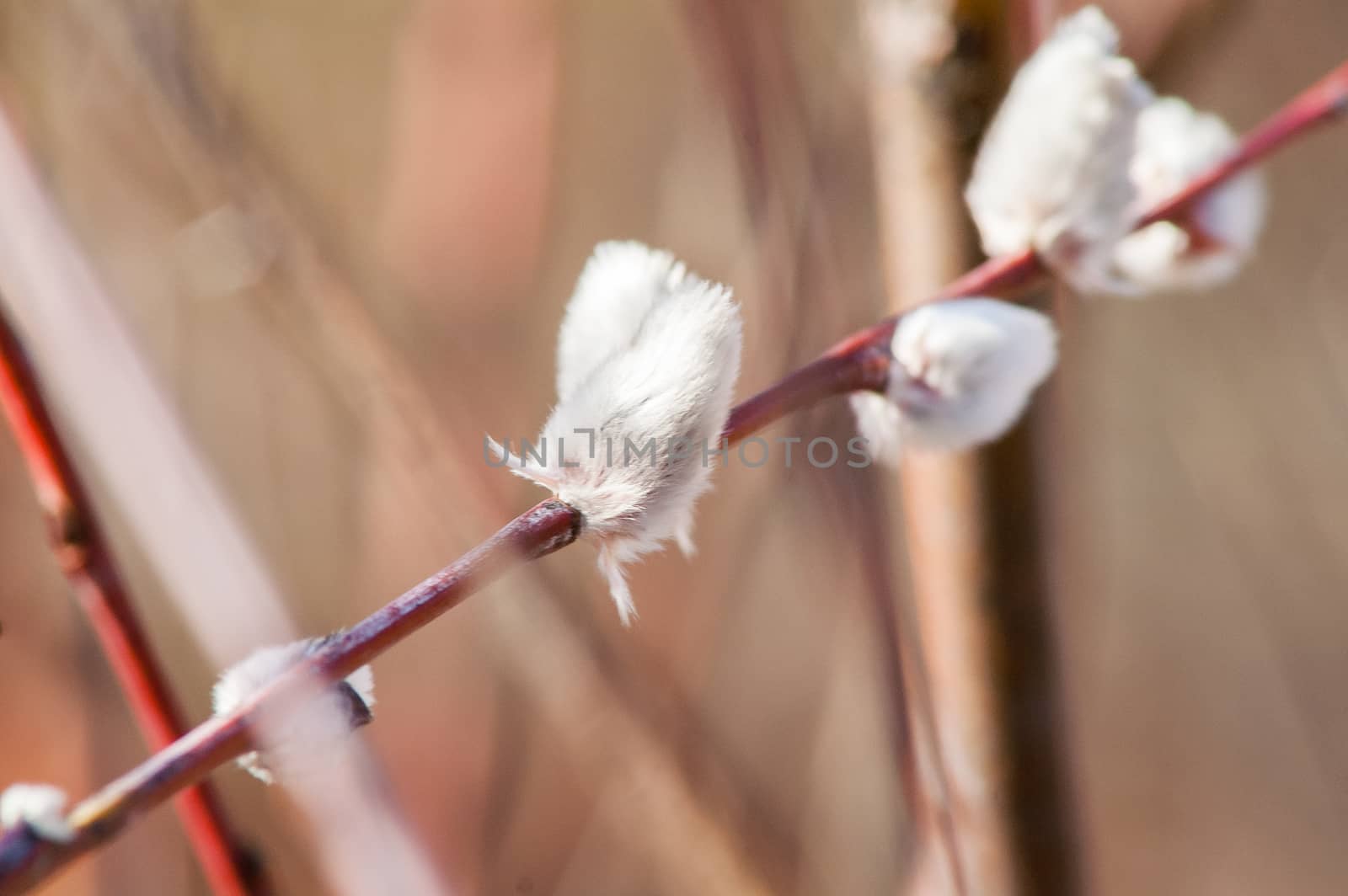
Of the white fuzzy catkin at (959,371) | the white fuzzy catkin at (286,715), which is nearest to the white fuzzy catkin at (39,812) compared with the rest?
the white fuzzy catkin at (286,715)

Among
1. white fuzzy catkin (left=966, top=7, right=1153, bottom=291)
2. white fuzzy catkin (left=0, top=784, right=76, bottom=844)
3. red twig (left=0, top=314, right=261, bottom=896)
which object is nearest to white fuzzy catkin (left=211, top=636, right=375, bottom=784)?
white fuzzy catkin (left=0, top=784, right=76, bottom=844)

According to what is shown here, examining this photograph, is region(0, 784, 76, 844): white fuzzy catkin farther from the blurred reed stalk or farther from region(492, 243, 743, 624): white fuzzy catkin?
the blurred reed stalk

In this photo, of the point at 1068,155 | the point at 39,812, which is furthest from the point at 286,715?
the point at 1068,155

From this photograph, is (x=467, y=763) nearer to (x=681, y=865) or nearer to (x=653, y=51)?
(x=681, y=865)

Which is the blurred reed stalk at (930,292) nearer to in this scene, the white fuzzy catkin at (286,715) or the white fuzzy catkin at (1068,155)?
the white fuzzy catkin at (1068,155)

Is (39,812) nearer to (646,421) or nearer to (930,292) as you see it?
(646,421)

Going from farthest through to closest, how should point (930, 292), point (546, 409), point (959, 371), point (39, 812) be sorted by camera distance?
point (546, 409), point (930, 292), point (959, 371), point (39, 812)
